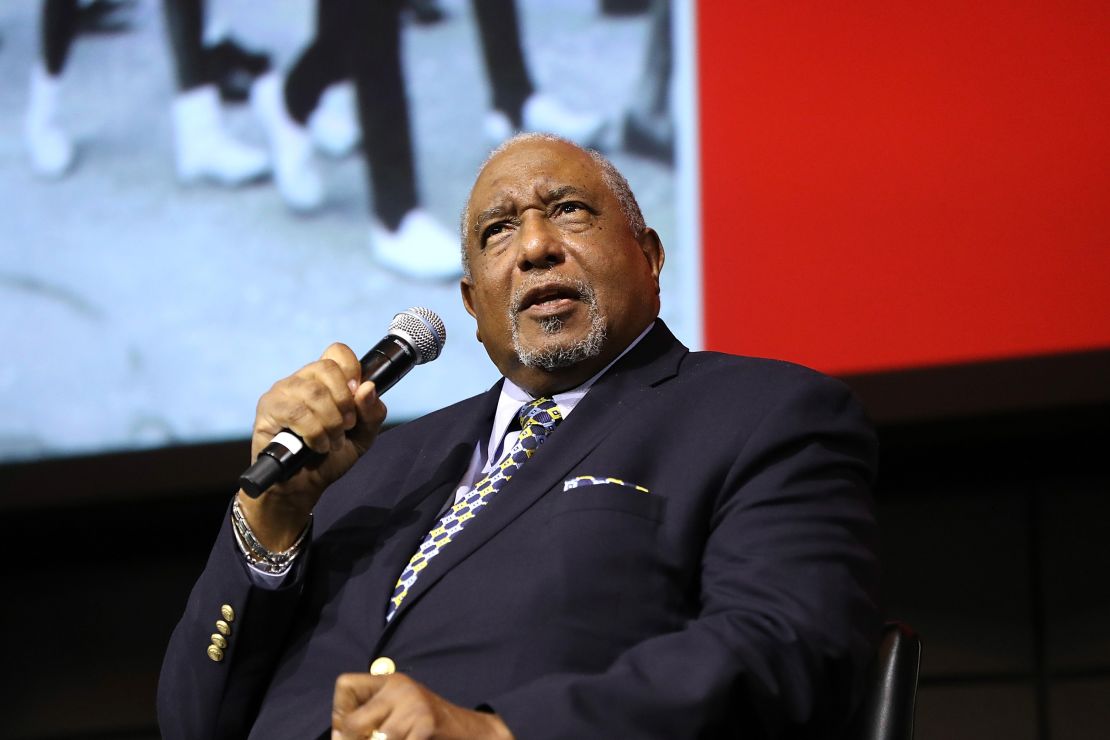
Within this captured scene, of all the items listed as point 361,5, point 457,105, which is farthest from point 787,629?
point 361,5

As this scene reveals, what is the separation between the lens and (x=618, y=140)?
A: 2.66 metres

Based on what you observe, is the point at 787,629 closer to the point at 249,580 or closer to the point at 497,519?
the point at 497,519

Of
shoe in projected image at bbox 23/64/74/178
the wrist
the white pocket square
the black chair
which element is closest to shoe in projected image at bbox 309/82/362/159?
shoe in projected image at bbox 23/64/74/178

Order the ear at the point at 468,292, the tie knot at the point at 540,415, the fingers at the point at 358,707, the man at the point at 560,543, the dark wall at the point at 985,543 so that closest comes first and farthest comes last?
the fingers at the point at 358,707 → the man at the point at 560,543 → the tie knot at the point at 540,415 → the ear at the point at 468,292 → the dark wall at the point at 985,543

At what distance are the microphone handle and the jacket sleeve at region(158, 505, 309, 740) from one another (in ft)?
0.57

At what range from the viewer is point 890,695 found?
1386mm

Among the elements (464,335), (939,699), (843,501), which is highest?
(843,501)

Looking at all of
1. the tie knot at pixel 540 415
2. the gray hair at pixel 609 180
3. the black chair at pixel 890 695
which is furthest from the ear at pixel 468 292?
the black chair at pixel 890 695

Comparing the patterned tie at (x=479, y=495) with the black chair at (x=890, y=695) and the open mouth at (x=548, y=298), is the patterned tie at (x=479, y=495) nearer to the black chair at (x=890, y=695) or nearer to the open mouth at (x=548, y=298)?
the open mouth at (x=548, y=298)

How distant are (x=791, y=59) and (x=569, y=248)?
38.8 inches

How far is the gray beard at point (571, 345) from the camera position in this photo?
68.5 inches

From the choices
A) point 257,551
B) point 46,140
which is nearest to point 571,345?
point 257,551

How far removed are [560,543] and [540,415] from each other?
33cm

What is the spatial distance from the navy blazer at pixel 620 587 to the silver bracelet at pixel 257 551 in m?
0.02
